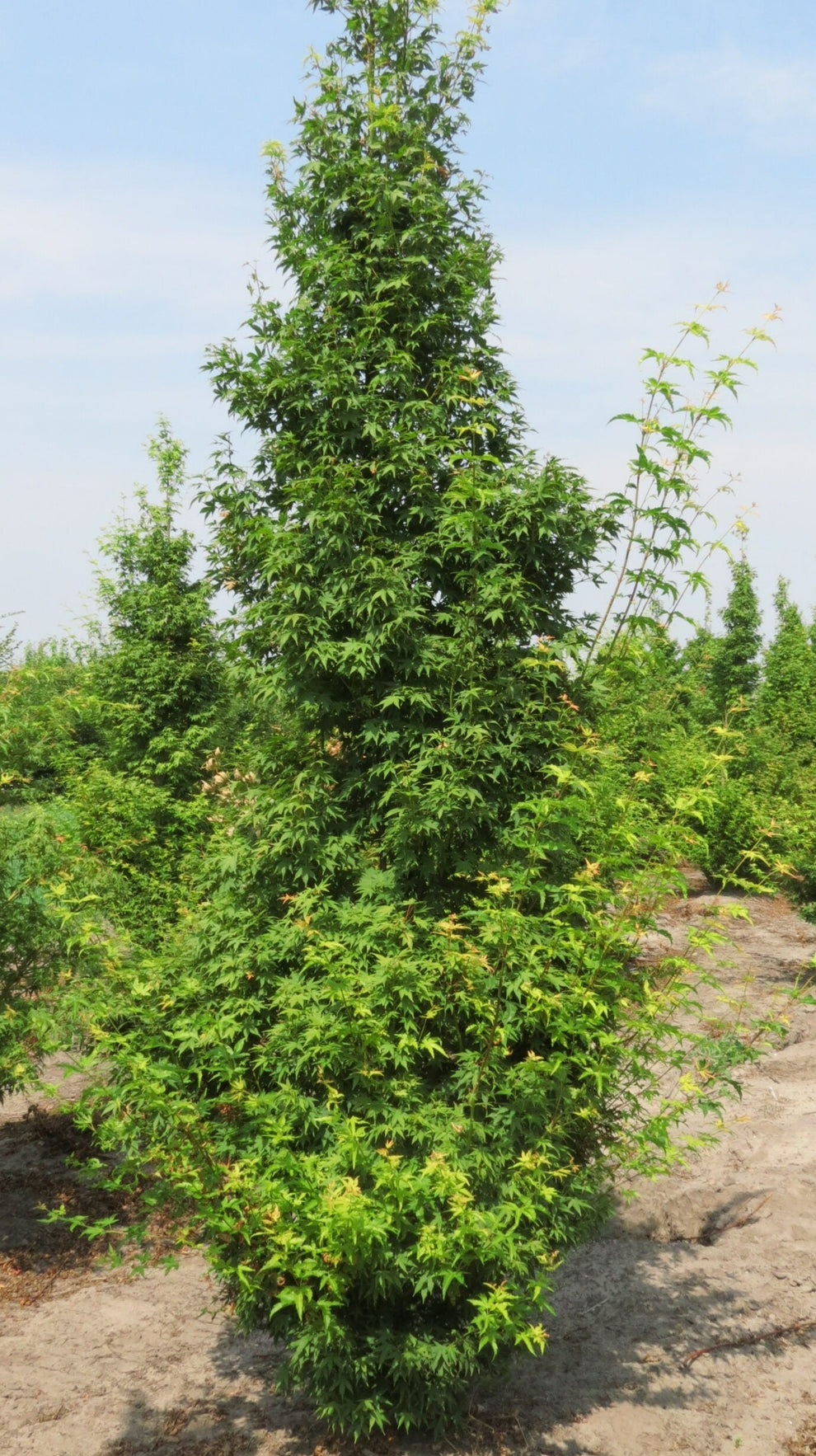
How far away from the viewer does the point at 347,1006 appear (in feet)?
16.0

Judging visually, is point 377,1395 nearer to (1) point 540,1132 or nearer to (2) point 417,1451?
(2) point 417,1451

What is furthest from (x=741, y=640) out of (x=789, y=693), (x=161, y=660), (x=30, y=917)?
(x=30, y=917)

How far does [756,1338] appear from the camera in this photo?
22.9 feet

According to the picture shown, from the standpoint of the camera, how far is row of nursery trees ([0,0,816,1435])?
4855 mm

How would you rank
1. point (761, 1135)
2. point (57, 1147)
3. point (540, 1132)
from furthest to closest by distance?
1. point (57, 1147)
2. point (761, 1135)
3. point (540, 1132)

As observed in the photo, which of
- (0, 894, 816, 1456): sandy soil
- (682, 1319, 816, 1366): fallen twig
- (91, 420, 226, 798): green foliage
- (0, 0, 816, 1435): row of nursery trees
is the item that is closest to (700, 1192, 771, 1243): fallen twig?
(0, 894, 816, 1456): sandy soil

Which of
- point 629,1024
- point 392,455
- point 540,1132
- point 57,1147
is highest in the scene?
point 392,455

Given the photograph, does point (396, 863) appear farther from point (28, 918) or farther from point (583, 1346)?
point (28, 918)

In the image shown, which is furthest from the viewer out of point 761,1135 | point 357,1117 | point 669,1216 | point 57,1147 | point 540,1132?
point 57,1147

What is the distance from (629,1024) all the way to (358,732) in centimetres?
210

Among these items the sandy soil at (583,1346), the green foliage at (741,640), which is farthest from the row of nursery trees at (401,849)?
the green foliage at (741,640)

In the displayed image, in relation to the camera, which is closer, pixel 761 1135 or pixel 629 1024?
pixel 629 1024

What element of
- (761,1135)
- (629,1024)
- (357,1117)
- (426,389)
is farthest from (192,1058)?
(761,1135)

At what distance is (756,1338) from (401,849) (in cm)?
452
